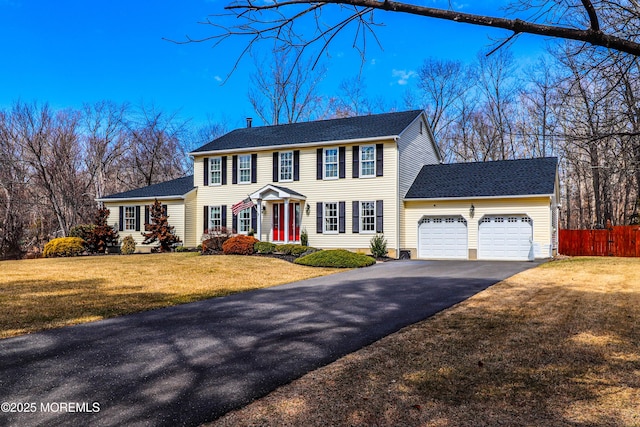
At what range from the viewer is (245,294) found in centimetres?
988

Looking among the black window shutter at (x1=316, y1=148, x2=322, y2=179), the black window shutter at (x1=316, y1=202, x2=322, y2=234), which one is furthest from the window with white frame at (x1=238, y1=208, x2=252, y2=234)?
the black window shutter at (x1=316, y1=148, x2=322, y2=179)

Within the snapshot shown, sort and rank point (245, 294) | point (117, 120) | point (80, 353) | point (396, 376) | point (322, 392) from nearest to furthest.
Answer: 1. point (322, 392)
2. point (396, 376)
3. point (80, 353)
4. point (245, 294)
5. point (117, 120)

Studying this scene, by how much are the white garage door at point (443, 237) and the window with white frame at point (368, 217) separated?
2.28 m

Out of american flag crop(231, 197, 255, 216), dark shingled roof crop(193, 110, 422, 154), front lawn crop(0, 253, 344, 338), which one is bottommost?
front lawn crop(0, 253, 344, 338)

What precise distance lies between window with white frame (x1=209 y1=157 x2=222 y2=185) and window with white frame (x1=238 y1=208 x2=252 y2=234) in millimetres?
2451

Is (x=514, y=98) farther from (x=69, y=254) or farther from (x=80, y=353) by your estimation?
(x=80, y=353)

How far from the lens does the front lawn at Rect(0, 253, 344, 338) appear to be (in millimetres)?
7438

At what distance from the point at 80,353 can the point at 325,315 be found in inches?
143

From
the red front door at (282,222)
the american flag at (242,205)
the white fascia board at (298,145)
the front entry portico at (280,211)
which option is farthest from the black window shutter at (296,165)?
the american flag at (242,205)

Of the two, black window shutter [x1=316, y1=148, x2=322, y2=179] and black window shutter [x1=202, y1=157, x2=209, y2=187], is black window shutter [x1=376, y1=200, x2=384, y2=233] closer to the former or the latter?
black window shutter [x1=316, y1=148, x2=322, y2=179]

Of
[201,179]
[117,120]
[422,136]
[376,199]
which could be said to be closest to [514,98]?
[422,136]

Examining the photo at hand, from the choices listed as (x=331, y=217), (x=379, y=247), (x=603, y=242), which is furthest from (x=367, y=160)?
(x=603, y=242)

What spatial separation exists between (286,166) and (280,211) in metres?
2.39

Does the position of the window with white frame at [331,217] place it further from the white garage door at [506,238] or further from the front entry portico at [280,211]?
the white garage door at [506,238]
